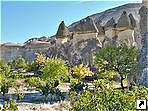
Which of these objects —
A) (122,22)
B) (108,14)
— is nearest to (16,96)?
(122,22)

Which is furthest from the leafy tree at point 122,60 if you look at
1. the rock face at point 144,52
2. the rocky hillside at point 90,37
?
the rocky hillside at point 90,37

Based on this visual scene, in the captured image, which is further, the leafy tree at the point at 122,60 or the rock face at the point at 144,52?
the leafy tree at the point at 122,60

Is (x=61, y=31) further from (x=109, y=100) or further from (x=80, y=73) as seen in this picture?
(x=109, y=100)

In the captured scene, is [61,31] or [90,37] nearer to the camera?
[90,37]

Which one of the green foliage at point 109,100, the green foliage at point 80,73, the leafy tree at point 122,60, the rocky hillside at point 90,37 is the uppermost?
the rocky hillside at point 90,37

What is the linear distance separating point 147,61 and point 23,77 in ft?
44.7

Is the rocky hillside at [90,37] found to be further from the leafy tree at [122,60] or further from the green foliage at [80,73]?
the leafy tree at [122,60]

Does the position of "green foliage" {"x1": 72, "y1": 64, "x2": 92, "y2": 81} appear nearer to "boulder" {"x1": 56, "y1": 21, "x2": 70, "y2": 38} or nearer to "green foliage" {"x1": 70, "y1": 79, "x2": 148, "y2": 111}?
"boulder" {"x1": 56, "y1": 21, "x2": 70, "y2": 38}

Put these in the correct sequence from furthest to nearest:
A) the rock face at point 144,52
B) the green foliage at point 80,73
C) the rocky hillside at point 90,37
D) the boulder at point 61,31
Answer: the boulder at point 61,31, the rocky hillside at point 90,37, the green foliage at point 80,73, the rock face at point 144,52

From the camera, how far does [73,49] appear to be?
173 ft

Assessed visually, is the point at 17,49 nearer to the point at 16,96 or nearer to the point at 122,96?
the point at 16,96

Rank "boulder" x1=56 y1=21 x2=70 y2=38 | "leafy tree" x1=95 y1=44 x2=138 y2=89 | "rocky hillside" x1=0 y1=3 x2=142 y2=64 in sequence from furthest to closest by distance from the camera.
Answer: "boulder" x1=56 y1=21 x2=70 y2=38 → "rocky hillside" x1=0 y1=3 x2=142 y2=64 → "leafy tree" x1=95 y1=44 x2=138 y2=89

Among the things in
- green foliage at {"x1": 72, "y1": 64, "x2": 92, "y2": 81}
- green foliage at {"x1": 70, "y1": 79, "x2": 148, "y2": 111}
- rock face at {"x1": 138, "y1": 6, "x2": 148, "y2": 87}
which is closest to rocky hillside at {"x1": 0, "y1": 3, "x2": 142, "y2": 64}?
rock face at {"x1": 138, "y1": 6, "x2": 148, "y2": 87}

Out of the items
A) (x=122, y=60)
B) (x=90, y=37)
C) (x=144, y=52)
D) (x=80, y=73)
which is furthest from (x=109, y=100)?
(x=90, y=37)
